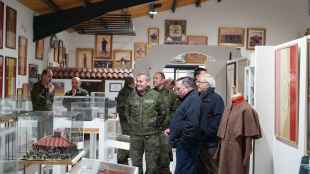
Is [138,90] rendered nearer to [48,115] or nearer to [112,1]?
[48,115]

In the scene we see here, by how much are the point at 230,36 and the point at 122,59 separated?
3.15 meters

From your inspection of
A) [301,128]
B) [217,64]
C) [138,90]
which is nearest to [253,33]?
[217,64]

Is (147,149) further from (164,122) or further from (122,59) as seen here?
(122,59)

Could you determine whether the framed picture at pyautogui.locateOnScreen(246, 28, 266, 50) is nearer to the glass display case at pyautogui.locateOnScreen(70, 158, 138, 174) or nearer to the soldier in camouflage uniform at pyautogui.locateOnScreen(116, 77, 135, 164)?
the soldier in camouflage uniform at pyautogui.locateOnScreen(116, 77, 135, 164)

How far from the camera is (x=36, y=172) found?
4.29 metres

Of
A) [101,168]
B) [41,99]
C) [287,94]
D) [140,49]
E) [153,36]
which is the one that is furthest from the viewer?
[153,36]

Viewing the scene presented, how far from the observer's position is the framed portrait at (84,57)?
1366 centimetres

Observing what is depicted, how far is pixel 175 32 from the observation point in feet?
45.2

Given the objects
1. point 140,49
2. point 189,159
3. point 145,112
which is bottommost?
point 189,159

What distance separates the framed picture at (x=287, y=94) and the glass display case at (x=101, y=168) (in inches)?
72.7

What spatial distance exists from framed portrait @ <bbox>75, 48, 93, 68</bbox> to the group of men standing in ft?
25.1

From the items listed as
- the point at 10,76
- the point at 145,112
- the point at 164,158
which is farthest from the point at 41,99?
the point at 145,112

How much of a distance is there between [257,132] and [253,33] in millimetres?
9121

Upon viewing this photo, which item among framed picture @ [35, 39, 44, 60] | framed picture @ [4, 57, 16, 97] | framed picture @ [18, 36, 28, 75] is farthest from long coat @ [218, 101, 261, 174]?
framed picture @ [35, 39, 44, 60]
